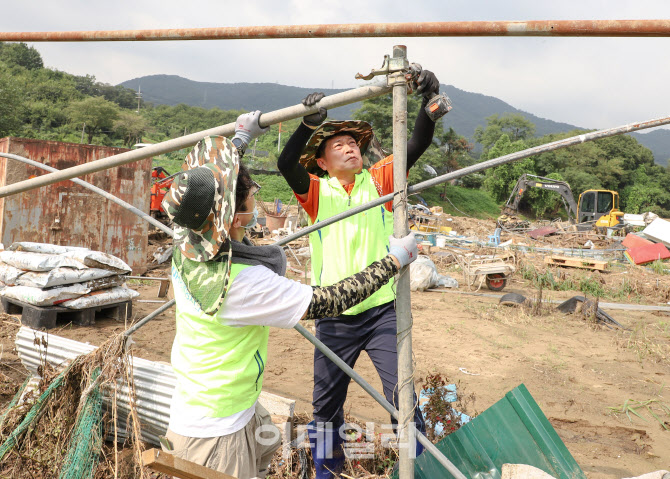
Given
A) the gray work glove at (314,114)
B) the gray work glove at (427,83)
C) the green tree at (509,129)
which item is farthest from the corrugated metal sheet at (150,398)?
the green tree at (509,129)

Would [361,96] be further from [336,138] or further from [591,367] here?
[591,367]

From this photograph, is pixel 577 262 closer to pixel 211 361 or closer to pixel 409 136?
pixel 211 361

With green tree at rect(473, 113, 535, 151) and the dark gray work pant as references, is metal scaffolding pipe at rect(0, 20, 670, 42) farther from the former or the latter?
green tree at rect(473, 113, 535, 151)

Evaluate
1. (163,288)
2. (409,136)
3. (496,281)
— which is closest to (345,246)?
(163,288)

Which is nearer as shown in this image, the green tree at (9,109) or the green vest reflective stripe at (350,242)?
the green vest reflective stripe at (350,242)

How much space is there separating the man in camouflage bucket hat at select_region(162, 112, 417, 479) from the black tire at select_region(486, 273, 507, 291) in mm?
8154

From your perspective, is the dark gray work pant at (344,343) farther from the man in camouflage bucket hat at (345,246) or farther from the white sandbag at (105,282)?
the white sandbag at (105,282)

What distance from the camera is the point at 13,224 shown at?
6.80 metres

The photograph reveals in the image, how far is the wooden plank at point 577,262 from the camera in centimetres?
1117

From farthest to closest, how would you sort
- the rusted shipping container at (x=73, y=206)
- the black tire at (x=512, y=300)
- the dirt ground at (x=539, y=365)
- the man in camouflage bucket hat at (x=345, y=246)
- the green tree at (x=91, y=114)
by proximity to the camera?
the green tree at (x=91, y=114)
the black tire at (x=512, y=300)
the rusted shipping container at (x=73, y=206)
the dirt ground at (x=539, y=365)
the man in camouflage bucket hat at (x=345, y=246)

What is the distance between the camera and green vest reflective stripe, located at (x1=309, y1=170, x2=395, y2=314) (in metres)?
2.50

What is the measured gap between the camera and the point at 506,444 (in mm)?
2162

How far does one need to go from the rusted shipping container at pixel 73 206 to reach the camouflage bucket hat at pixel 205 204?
20.6ft

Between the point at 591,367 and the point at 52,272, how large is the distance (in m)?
5.69
